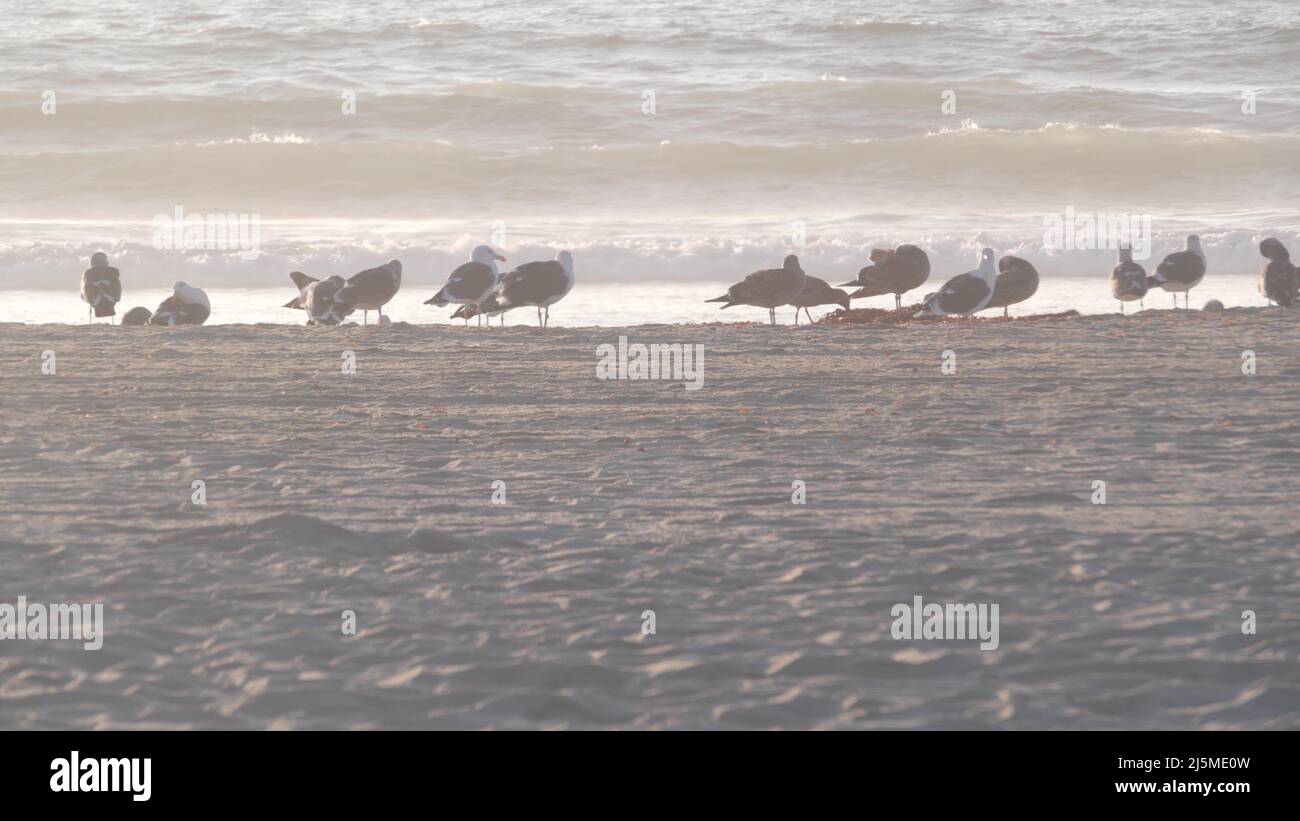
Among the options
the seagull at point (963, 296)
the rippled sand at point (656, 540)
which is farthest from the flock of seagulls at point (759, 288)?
the rippled sand at point (656, 540)

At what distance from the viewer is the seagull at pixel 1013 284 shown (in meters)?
15.2

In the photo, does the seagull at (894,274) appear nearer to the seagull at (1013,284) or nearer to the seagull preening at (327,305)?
the seagull at (1013,284)

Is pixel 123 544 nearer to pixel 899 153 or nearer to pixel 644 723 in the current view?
pixel 644 723

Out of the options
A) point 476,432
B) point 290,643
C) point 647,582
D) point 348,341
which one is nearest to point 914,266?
point 348,341

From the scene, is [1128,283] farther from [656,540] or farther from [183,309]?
[656,540]

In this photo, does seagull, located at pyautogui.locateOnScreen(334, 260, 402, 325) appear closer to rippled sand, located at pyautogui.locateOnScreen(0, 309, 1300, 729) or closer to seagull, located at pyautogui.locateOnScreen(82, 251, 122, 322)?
seagull, located at pyautogui.locateOnScreen(82, 251, 122, 322)

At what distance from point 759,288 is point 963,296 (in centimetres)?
201

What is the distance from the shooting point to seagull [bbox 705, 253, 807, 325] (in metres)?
15.1

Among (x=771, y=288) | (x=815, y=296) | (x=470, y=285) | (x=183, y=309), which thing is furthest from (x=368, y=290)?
(x=815, y=296)

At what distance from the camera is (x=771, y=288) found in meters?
15.1

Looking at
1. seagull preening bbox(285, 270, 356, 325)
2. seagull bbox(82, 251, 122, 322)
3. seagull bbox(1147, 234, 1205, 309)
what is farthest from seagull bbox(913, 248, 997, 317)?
seagull bbox(82, 251, 122, 322)

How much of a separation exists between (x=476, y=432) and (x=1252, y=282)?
1401cm

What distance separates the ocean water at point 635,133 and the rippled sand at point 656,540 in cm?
860

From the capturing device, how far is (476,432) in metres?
8.95
